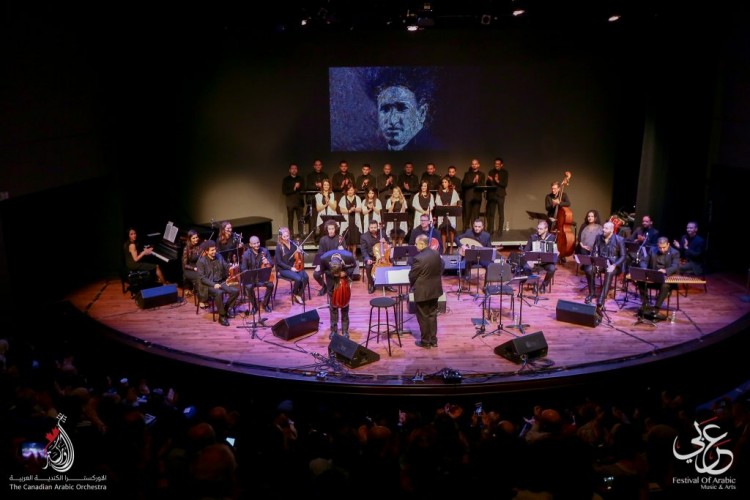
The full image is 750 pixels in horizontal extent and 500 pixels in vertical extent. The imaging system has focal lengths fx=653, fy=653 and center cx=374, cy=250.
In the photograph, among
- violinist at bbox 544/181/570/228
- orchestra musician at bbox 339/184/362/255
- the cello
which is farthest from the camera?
orchestra musician at bbox 339/184/362/255

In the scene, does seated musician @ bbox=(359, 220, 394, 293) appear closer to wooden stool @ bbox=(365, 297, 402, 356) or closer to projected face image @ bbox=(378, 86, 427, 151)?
wooden stool @ bbox=(365, 297, 402, 356)

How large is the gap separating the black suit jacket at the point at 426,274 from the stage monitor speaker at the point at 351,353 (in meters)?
0.95

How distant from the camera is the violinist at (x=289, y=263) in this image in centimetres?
1066

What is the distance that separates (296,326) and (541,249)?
441 centimetres

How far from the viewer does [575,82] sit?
1488 cm

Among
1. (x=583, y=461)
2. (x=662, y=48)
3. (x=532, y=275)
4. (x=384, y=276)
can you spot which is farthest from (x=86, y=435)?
(x=662, y=48)

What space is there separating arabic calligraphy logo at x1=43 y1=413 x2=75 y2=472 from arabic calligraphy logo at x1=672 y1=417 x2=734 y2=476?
161 inches

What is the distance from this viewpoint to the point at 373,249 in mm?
11211

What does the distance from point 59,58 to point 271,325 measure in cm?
562

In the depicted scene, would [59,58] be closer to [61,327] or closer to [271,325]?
[61,327]

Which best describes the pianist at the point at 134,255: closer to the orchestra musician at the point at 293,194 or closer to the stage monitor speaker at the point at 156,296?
the stage monitor speaker at the point at 156,296

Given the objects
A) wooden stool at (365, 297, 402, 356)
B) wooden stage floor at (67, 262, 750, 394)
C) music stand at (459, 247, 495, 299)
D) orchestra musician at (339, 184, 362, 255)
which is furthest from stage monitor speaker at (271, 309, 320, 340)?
orchestra musician at (339, 184, 362, 255)

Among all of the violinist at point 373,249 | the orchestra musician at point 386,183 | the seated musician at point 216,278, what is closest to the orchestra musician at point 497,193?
the orchestra musician at point 386,183

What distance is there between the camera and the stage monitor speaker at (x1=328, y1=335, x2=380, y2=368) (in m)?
8.17
